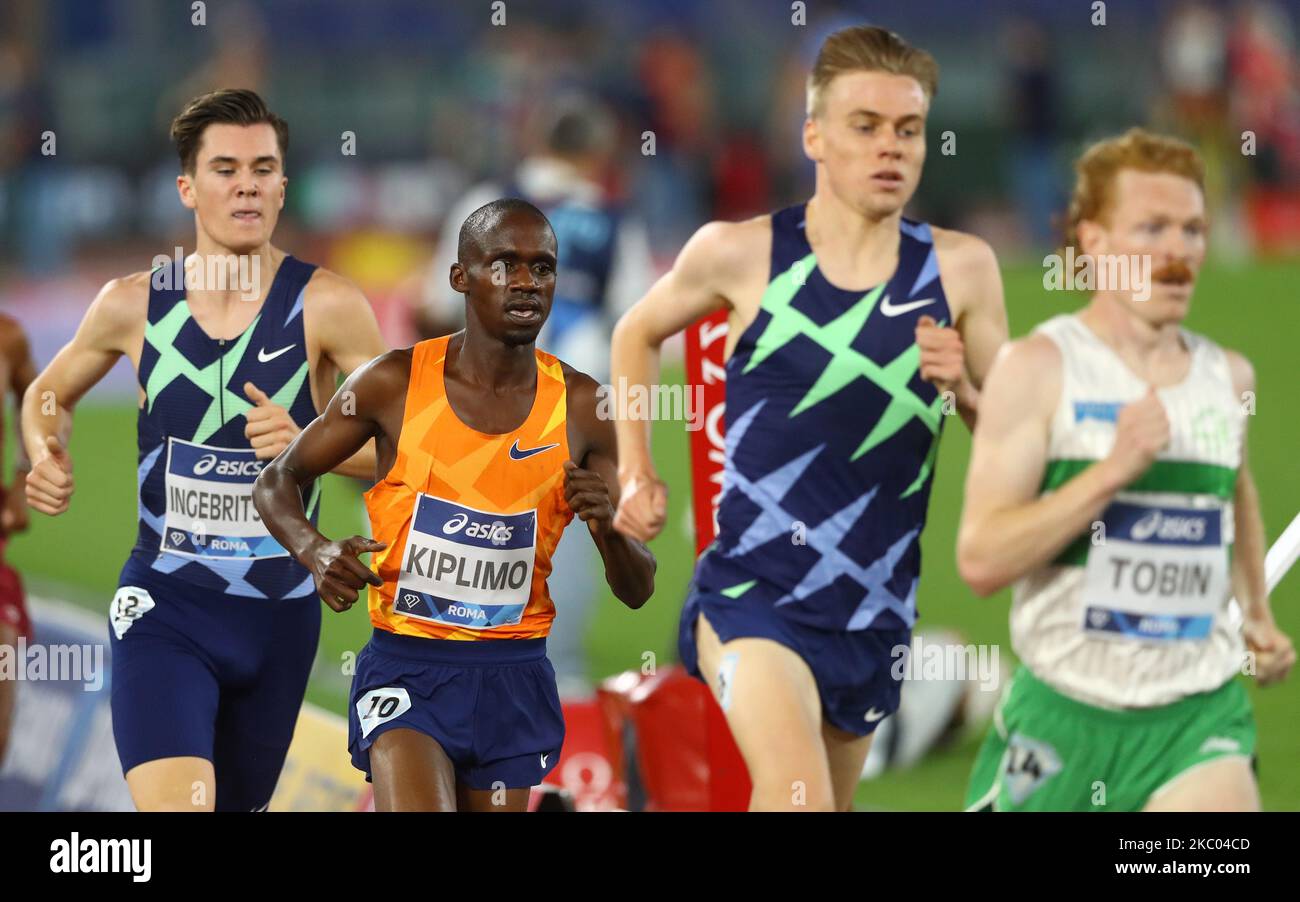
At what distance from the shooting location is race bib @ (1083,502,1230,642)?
4.48 metres

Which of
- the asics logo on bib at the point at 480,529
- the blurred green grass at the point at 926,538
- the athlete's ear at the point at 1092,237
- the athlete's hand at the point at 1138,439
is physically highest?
the athlete's ear at the point at 1092,237

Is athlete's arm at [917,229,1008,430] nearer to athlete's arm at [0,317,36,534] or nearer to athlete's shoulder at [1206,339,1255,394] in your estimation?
athlete's shoulder at [1206,339,1255,394]

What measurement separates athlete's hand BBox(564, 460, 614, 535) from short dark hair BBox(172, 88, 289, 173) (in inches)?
65.2

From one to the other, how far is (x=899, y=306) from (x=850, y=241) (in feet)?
0.78

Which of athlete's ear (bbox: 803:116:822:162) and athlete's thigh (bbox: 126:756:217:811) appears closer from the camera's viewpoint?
athlete's thigh (bbox: 126:756:217:811)

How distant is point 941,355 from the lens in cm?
511

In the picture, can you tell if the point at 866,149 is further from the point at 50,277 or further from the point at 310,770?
the point at 50,277

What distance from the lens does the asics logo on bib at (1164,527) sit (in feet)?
14.7

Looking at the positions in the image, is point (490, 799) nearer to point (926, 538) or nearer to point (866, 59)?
point (866, 59)

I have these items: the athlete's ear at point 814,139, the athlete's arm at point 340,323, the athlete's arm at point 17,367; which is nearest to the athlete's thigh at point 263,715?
the athlete's arm at point 340,323

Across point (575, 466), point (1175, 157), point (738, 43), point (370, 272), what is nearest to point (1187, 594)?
point (1175, 157)

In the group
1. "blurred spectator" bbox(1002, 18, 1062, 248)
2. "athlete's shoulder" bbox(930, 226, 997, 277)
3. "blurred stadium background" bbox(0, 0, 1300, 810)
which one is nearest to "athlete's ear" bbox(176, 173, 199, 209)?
"athlete's shoulder" bbox(930, 226, 997, 277)

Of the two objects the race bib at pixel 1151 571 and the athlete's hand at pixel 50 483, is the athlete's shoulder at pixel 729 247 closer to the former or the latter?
the race bib at pixel 1151 571

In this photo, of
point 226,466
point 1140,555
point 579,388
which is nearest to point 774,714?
point 579,388
